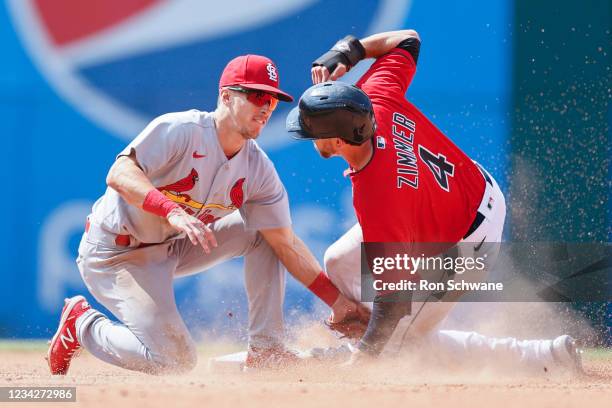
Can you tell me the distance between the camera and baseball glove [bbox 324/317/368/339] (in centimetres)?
484

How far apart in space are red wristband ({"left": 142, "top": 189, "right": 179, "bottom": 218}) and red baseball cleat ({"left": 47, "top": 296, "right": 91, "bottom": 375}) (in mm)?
900

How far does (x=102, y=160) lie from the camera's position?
6.21 metres

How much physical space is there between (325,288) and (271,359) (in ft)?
1.53

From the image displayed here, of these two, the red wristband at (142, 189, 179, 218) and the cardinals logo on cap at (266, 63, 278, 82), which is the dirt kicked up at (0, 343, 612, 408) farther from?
the cardinals logo on cap at (266, 63, 278, 82)

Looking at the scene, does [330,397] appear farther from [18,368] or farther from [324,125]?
[18,368]

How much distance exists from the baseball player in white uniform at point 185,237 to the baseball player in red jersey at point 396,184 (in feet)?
0.88

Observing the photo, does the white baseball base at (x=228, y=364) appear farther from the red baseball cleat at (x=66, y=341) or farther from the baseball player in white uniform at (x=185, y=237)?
the red baseball cleat at (x=66, y=341)

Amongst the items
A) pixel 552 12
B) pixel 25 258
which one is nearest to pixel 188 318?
pixel 25 258

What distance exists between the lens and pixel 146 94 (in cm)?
621

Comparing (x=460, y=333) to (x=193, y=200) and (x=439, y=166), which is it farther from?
(x=193, y=200)

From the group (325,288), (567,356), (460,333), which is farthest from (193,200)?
(567,356)

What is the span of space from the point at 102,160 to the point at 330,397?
3.16m

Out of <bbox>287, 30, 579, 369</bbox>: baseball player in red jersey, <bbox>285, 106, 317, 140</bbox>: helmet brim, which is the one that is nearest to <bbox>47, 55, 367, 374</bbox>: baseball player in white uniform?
<bbox>285, 106, 317, 140</bbox>: helmet brim

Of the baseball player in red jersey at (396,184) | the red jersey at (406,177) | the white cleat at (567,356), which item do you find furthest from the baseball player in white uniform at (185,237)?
the white cleat at (567,356)
